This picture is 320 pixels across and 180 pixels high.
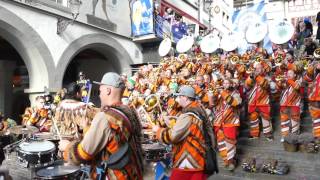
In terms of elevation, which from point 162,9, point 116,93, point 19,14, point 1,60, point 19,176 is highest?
point 162,9

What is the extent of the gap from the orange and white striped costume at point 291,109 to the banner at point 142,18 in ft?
33.0

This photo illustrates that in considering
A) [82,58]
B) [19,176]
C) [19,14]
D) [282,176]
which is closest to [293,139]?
[282,176]

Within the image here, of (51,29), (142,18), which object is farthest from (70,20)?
(142,18)

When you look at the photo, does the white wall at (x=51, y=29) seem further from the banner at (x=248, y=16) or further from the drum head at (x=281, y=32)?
the drum head at (x=281, y=32)

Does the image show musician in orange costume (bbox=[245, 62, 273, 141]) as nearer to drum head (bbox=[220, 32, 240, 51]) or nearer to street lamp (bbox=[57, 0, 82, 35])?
drum head (bbox=[220, 32, 240, 51])

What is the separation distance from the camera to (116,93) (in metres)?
3.69

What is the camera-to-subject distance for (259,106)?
31.2ft

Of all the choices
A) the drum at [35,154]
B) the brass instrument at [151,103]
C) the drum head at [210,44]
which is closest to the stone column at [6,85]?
the drum head at [210,44]

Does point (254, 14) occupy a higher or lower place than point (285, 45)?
higher

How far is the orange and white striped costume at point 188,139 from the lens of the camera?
4535mm

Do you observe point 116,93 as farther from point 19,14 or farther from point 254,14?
point 254,14

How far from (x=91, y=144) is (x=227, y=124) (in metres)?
6.00

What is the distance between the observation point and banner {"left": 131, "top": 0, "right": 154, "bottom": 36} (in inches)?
715

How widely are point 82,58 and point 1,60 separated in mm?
4279
